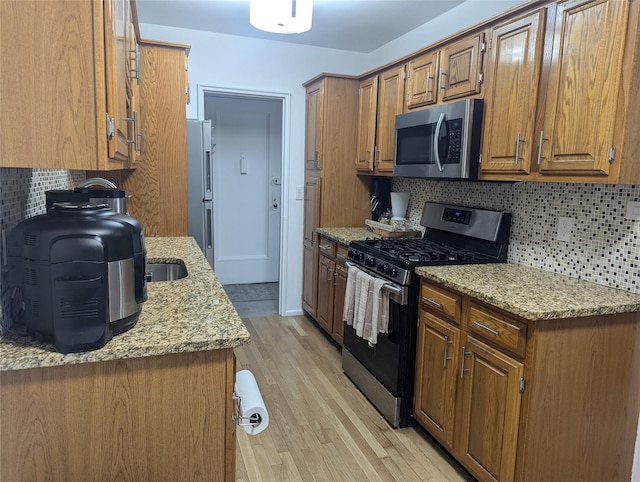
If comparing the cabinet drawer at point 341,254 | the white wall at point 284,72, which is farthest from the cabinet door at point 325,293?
the white wall at point 284,72

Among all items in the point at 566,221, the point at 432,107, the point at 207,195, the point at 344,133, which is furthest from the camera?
the point at 344,133

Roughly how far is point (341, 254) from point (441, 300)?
136 centimetres

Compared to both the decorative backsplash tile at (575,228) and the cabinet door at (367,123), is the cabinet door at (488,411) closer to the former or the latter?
the decorative backsplash tile at (575,228)

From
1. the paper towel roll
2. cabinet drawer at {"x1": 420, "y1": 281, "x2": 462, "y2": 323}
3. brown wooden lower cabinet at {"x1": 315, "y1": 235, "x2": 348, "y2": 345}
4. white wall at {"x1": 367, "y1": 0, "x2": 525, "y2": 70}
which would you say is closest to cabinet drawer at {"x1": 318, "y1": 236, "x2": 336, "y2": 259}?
brown wooden lower cabinet at {"x1": 315, "y1": 235, "x2": 348, "y2": 345}

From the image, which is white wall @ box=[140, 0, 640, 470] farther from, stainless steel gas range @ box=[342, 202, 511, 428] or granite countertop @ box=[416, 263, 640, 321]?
granite countertop @ box=[416, 263, 640, 321]

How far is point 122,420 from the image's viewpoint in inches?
49.7

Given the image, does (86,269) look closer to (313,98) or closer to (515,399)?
(515,399)

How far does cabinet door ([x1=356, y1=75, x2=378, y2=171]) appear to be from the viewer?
11.8ft

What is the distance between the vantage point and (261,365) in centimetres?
334

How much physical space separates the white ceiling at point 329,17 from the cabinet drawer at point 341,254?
171 cm

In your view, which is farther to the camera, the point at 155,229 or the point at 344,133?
the point at 344,133

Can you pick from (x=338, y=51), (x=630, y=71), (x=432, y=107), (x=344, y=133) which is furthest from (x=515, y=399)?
(x=338, y=51)

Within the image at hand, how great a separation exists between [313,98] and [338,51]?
66 cm

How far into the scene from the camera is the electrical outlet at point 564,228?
88.7 inches
